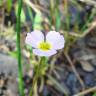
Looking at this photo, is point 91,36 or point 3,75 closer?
point 3,75

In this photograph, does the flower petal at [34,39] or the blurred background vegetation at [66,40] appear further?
the blurred background vegetation at [66,40]

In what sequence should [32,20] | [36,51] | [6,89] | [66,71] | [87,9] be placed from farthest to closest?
[87,9]
[32,20]
[66,71]
[6,89]
[36,51]

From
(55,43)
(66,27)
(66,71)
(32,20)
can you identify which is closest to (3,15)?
(32,20)

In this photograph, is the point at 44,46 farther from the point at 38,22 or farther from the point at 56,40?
the point at 38,22

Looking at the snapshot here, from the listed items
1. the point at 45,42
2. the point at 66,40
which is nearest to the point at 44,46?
the point at 45,42

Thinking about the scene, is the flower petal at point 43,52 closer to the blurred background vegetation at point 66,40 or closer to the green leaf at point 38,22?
the blurred background vegetation at point 66,40

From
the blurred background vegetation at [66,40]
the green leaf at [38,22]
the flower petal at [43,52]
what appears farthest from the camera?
the green leaf at [38,22]

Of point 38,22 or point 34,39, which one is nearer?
point 34,39

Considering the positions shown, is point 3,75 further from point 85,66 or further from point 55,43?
point 55,43

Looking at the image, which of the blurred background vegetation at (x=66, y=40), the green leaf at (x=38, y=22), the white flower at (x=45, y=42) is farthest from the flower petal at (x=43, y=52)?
the green leaf at (x=38, y=22)
